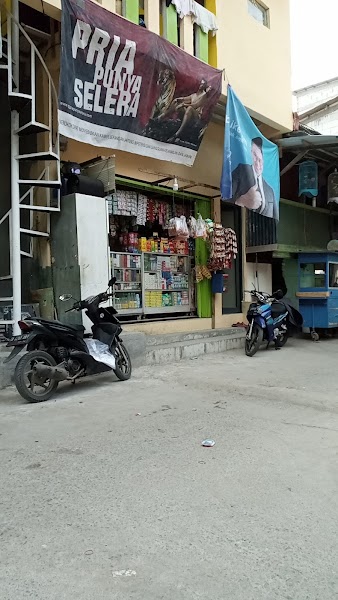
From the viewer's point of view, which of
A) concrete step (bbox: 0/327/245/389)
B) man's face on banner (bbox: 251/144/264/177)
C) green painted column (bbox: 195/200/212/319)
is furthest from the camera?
green painted column (bbox: 195/200/212/319)

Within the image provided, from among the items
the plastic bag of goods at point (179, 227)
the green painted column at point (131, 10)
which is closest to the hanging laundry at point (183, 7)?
the green painted column at point (131, 10)

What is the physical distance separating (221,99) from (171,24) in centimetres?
165

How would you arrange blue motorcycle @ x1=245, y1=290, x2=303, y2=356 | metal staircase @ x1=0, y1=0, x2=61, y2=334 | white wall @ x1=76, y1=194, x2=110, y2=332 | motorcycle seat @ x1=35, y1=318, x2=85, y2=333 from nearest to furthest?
motorcycle seat @ x1=35, y1=318, x2=85, y2=333, metal staircase @ x1=0, y1=0, x2=61, y2=334, white wall @ x1=76, y1=194, x2=110, y2=332, blue motorcycle @ x1=245, y1=290, x2=303, y2=356

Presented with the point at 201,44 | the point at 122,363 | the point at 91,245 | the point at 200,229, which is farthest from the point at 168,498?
the point at 201,44

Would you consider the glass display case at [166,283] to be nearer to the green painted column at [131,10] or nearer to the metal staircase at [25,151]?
the metal staircase at [25,151]

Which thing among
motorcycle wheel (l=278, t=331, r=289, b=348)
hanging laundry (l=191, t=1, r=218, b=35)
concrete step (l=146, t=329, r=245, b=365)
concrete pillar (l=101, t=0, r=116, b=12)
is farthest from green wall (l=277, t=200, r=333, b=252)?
concrete pillar (l=101, t=0, r=116, b=12)

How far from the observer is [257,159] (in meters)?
8.60

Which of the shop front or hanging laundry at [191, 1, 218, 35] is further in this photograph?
the shop front

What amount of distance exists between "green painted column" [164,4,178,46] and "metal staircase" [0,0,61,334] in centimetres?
214

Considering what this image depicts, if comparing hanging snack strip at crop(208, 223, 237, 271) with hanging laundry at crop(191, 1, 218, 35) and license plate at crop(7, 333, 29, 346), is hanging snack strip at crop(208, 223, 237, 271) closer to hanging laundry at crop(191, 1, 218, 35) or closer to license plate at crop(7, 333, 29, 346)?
hanging laundry at crop(191, 1, 218, 35)

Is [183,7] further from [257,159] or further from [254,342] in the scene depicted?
[254,342]

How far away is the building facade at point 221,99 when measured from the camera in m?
7.14

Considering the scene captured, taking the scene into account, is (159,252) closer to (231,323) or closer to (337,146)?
(231,323)

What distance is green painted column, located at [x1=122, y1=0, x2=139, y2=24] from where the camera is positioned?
6.79 metres
